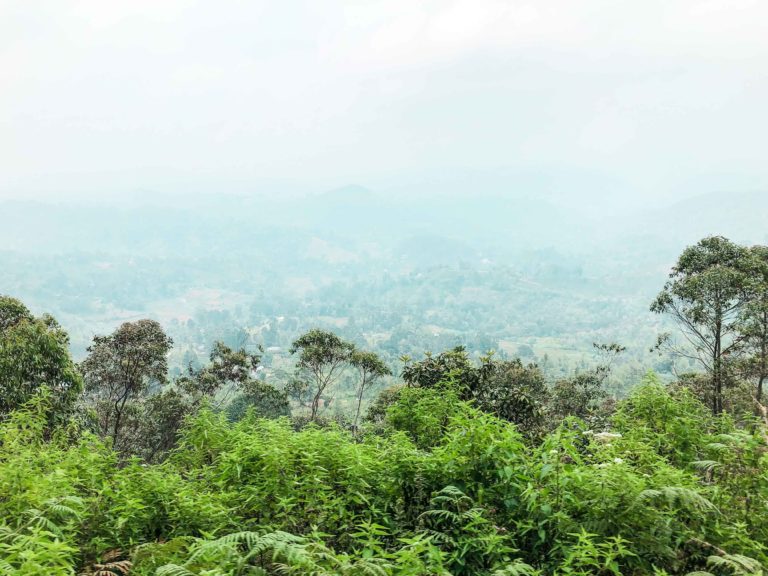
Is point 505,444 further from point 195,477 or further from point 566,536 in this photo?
point 195,477

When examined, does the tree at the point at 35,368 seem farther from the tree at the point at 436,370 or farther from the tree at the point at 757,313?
the tree at the point at 757,313

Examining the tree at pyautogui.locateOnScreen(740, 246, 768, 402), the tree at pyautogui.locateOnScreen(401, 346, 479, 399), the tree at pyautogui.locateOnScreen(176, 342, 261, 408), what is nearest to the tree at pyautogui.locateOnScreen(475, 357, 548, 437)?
the tree at pyautogui.locateOnScreen(401, 346, 479, 399)

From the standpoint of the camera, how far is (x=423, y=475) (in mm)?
4254

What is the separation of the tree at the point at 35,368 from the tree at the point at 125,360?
610cm

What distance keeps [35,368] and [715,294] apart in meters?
19.7

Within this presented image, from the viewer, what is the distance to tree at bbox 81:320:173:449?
728 inches

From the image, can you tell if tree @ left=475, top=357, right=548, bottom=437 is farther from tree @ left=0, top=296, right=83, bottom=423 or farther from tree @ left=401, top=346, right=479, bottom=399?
tree @ left=0, top=296, right=83, bottom=423

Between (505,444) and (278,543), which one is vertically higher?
(505,444)

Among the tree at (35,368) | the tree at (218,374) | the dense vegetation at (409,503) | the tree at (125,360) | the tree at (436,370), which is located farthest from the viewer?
the tree at (218,374)

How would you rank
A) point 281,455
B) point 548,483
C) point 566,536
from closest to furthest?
point 566,536 < point 548,483 < point 281,455

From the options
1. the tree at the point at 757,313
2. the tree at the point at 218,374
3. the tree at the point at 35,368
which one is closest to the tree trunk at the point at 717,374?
A: the tree at the point at 757,313

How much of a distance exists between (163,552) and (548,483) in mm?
2869

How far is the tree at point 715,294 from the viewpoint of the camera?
15.4 m

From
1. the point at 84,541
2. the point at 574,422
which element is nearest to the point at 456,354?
the point at 574,422
